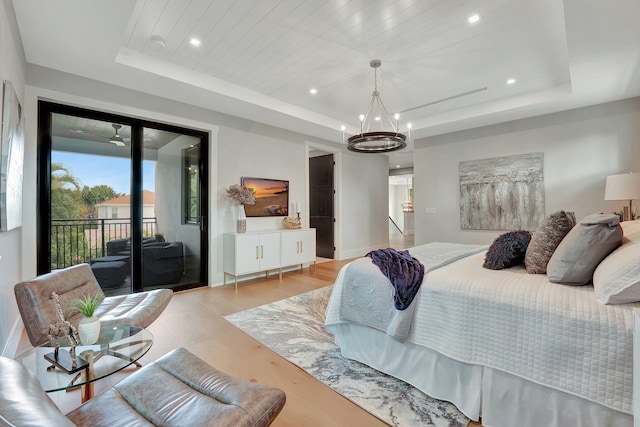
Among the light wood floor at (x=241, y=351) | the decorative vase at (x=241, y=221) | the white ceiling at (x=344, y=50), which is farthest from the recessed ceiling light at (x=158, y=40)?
the light wood floor at (x=241, y=351)

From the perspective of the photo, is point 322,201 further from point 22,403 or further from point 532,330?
point 22,403

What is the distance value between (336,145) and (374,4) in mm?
3905

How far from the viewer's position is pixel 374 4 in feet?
7.80

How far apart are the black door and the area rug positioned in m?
3.15

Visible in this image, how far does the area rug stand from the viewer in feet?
5.34

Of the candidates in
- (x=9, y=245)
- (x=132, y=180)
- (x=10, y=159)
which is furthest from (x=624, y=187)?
(x=9, y=245)

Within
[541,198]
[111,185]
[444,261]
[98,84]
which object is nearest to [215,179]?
[111,185]

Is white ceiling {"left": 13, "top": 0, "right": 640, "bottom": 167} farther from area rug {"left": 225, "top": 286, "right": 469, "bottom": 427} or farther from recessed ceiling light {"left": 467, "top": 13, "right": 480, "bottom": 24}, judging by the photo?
area rug {"left": 225, "top": 286, "right": 469, "bottom": 427}

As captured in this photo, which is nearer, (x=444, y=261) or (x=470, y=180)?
(x=444, y=261)

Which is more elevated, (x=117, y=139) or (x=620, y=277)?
(x=117, y=139)

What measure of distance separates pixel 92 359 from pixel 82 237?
2.65 m

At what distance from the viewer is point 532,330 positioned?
1415 mm

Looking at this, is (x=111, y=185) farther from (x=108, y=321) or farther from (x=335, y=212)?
(x=335, y=212)

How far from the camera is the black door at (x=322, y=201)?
6.48 metres
